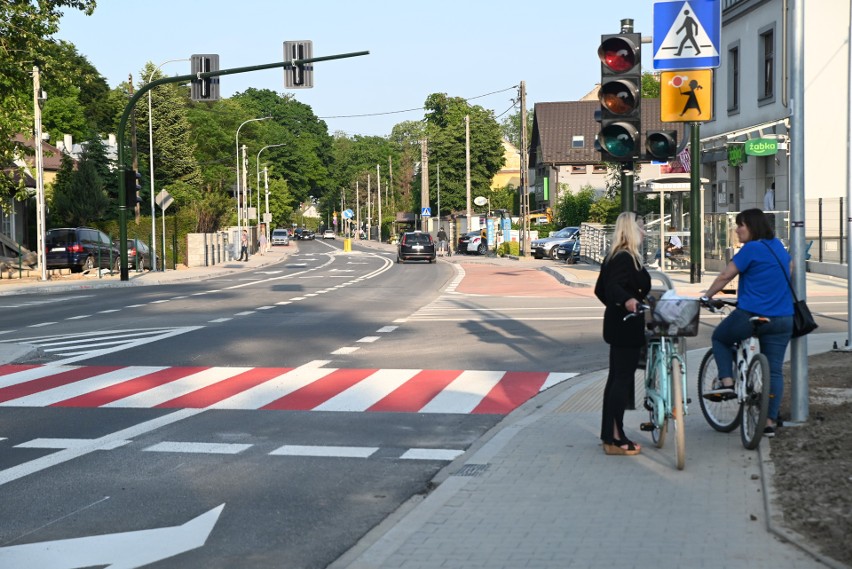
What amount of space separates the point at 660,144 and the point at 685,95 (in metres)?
1.00

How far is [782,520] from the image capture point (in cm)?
588

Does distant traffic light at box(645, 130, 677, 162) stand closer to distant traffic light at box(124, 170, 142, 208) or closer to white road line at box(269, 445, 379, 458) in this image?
white road line at box(269, 445, 379, 458)

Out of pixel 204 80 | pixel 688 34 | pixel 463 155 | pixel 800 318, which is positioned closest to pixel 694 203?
pixel 688 34

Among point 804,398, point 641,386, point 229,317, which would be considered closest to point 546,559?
point 804,398

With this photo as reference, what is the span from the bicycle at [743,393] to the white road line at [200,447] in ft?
11.6

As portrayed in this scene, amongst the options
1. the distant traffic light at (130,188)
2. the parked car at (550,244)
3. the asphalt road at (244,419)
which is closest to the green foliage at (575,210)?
the parked car at (550,244)

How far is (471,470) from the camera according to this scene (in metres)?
7.59

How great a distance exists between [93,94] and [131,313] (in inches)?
2711

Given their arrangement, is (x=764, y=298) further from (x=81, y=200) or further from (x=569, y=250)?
(x=81, y=200)

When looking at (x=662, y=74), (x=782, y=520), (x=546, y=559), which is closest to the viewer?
(x=546, y=559)

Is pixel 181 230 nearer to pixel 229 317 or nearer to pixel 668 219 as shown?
pixel 668 219

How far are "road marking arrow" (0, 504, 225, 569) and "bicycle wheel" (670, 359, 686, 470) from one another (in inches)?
117

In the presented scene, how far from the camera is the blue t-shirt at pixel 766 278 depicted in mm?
8250

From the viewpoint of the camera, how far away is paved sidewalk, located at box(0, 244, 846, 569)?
5387mm
